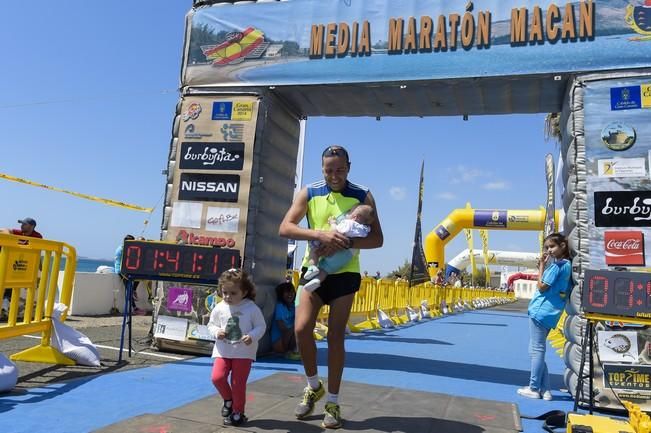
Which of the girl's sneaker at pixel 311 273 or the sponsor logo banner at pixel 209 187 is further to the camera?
the sponsor logo banner at pixel 209 187

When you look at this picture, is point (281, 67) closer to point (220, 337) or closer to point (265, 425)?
point (220, 337)

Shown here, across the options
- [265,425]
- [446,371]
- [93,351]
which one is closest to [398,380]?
[446,371]

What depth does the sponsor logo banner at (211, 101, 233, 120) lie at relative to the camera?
6855mm

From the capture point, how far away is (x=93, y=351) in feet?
18.1

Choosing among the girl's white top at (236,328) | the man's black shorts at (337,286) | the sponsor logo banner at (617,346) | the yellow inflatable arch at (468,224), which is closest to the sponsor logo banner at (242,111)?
the girl's white top at (236,328)

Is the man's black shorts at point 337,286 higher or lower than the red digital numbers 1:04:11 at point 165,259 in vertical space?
lower

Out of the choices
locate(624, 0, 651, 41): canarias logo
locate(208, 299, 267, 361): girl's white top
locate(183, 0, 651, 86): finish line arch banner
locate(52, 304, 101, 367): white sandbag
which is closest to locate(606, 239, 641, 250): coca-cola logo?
locate(183, 0, 651, 86): finish line arch banner

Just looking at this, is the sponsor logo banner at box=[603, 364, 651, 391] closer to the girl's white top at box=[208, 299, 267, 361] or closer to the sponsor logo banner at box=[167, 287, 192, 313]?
the girl's white top at box=[208, 299, 267, 361]

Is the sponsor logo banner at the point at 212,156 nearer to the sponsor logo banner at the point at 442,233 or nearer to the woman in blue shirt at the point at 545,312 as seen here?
the woman in blue shirt at the point at 545,312

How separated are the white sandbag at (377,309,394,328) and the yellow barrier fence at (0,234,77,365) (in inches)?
335

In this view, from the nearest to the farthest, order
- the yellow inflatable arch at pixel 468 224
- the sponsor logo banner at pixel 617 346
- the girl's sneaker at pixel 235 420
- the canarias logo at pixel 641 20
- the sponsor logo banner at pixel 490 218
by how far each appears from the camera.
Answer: the girl's sneaker at pixel 235 420 → the sponsor logo banner at pixel 617 346 → the canarias logo at pixel 641 20 → the yellow inflatable arch at pixel 468 224 → the sponsor logo banner at pixel 490 218

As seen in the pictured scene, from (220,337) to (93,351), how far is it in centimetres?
273

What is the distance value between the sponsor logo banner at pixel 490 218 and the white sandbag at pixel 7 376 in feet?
81.7

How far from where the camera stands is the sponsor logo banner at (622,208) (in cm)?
512
